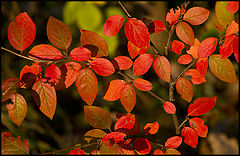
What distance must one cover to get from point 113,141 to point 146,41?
160mm

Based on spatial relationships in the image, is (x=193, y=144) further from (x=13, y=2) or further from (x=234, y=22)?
(x=13, y=2)

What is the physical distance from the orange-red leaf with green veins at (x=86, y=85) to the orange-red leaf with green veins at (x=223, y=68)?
0.64 ft

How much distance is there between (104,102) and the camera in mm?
1125

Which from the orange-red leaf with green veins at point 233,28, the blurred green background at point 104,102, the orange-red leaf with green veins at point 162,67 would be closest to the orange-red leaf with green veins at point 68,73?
the orange-red leaf with green veins at point 162,67

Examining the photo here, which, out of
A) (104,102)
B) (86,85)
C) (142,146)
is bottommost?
(104,102)

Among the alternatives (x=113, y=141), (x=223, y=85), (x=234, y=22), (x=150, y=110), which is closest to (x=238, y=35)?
(x=234, y=22)

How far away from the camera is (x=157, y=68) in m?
0.37

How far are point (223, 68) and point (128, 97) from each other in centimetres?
16

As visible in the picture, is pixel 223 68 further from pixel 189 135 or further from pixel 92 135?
pixel 92 135

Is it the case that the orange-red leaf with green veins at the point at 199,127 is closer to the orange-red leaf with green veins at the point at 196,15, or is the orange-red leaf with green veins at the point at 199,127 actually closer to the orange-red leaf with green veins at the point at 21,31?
the orange-red leaf with green veins at the point at 196,15

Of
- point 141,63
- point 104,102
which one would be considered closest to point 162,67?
point 141,63

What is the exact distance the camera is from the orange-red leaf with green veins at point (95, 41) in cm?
35

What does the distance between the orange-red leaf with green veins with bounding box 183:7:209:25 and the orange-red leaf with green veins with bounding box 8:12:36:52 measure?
24 centimetres

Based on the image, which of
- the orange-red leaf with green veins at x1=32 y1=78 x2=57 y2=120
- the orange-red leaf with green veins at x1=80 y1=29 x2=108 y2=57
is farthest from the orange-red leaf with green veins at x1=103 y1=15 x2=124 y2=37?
the orange-red leaf with green veins at x1=32 y1=78 x2=57 y2=120
